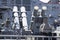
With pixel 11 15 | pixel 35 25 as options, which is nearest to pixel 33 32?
pixel 35 25

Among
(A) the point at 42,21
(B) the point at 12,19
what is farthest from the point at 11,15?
(A) the point at 42,21

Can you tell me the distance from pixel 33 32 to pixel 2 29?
73 centimetres

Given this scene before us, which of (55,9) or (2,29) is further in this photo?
(55,9)

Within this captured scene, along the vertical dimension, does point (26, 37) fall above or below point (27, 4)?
below

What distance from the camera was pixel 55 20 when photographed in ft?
19.6

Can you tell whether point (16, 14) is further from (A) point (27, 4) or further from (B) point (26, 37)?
(B) point (26, 37)

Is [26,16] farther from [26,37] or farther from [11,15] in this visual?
[26,37]

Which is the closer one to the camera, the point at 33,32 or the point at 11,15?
the point at 33,32

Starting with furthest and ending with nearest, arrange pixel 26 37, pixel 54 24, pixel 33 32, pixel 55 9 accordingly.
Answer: pixel 55 9
pixel 54 24
pixel 33 32
pixel 26 37

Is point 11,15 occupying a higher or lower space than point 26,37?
higher

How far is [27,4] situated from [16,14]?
0.46 m

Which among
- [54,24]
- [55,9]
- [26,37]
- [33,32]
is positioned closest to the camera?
[26,37]

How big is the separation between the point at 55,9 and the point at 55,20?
15.9 inches

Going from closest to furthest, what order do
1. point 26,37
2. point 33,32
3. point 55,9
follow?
point 26,37
point 33,32
point 55,9
